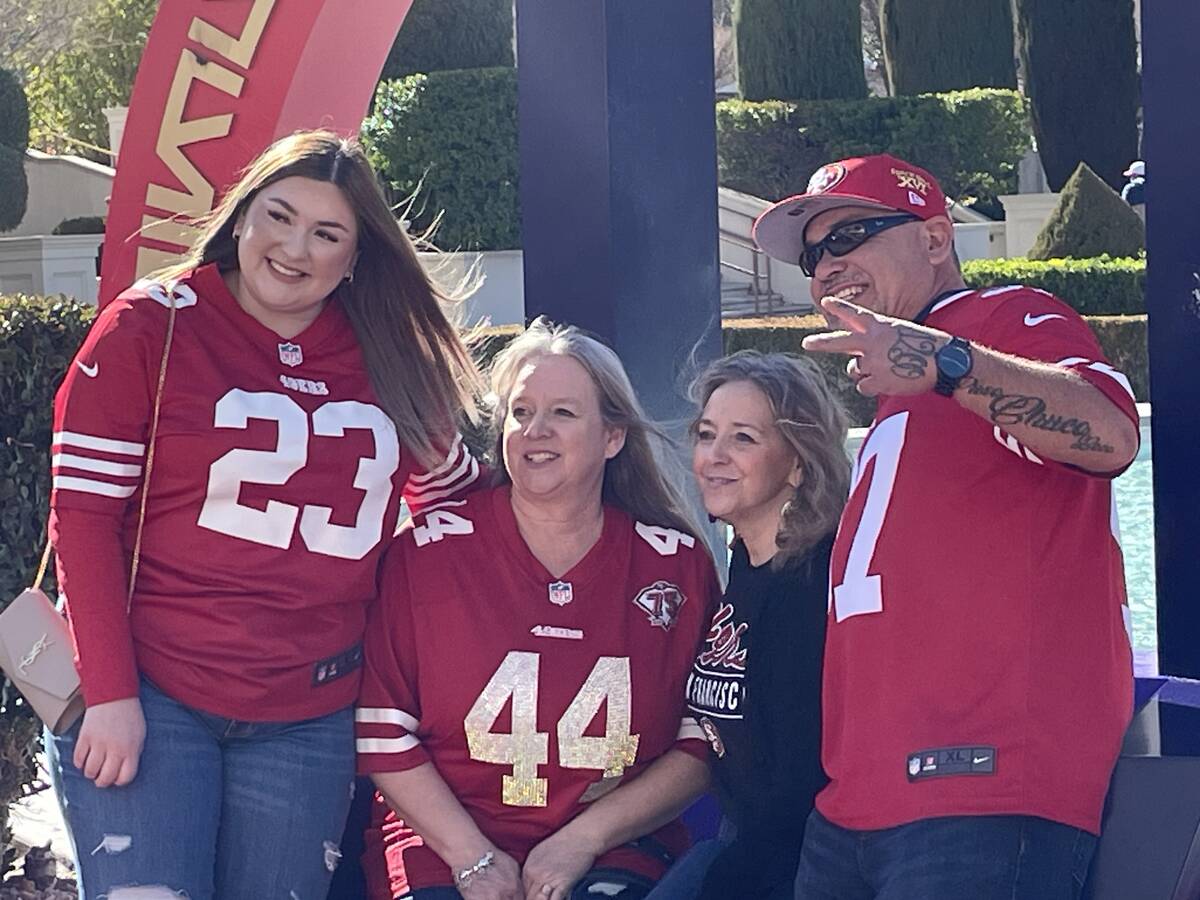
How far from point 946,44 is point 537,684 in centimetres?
2563

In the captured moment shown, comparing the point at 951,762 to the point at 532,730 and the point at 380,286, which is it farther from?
the point at 380,286

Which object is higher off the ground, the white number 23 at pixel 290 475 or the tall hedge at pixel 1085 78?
the tall hedge at pixel 1085 78

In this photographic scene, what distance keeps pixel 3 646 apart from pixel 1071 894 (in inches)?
72.7

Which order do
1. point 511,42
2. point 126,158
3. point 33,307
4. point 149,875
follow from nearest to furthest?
point 149,875 → point 33,307 → point 126,158 → point 511,42

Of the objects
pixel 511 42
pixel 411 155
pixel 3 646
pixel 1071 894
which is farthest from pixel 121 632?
pixel 511 42

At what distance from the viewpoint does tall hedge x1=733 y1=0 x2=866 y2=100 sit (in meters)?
25.2

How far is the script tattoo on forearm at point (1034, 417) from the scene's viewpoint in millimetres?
2348

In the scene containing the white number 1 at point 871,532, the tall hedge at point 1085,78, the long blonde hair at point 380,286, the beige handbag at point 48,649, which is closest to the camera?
the white number 1 at point 871,532

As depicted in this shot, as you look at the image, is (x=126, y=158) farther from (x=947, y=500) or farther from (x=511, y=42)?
(x=511, y=42)

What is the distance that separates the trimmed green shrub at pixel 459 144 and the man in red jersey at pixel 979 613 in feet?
52.7

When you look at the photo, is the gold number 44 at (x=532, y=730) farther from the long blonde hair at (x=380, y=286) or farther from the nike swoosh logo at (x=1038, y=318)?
the nike swoosh logo at (x=1038, y=318)

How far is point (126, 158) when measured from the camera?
476 centimetres

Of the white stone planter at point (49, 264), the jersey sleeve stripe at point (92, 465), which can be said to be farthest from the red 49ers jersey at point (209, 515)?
the white stone planter at point (49, 264)

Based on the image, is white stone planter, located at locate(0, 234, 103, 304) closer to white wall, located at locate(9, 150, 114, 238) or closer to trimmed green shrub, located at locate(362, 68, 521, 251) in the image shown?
white wall, located at locate(9, 150, 114, 238)
